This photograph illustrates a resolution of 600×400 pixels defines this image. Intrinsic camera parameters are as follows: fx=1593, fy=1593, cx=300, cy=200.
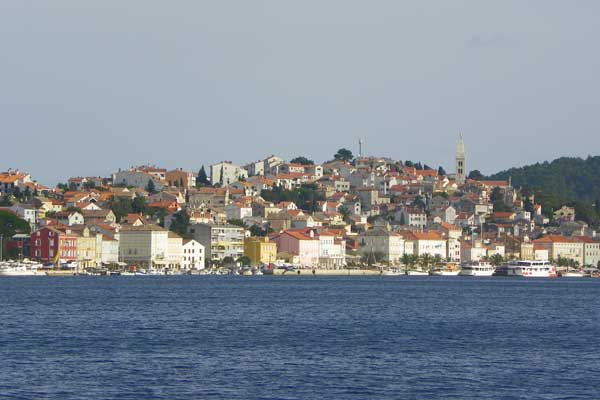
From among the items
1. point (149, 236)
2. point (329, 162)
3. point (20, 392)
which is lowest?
point (20, 392)

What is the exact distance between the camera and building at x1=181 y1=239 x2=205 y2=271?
11744 centimetres

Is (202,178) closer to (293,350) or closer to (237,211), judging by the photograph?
(237,211)

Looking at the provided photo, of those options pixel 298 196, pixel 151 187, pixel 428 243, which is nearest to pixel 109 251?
pixel 151 187

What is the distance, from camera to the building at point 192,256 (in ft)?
385

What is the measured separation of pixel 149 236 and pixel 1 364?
8195cm

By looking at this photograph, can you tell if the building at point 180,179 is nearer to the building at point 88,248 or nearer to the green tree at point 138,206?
the green tree at point 138,206

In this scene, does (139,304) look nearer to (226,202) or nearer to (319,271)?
(319,271)

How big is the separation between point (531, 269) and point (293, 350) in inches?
3651

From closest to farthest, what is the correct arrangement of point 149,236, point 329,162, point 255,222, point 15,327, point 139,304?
1. point 15,327
2. point 139,304
3. point 149,236
4. point 255,222
5. point 329,162

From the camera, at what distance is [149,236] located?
114m

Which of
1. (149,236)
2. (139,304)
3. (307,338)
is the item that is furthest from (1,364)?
(149,236)

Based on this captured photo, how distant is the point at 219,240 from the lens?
12162cm

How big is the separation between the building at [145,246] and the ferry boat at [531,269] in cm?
2917

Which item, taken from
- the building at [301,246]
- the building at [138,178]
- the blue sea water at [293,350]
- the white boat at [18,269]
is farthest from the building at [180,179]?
the blue sea water at [293,350]
